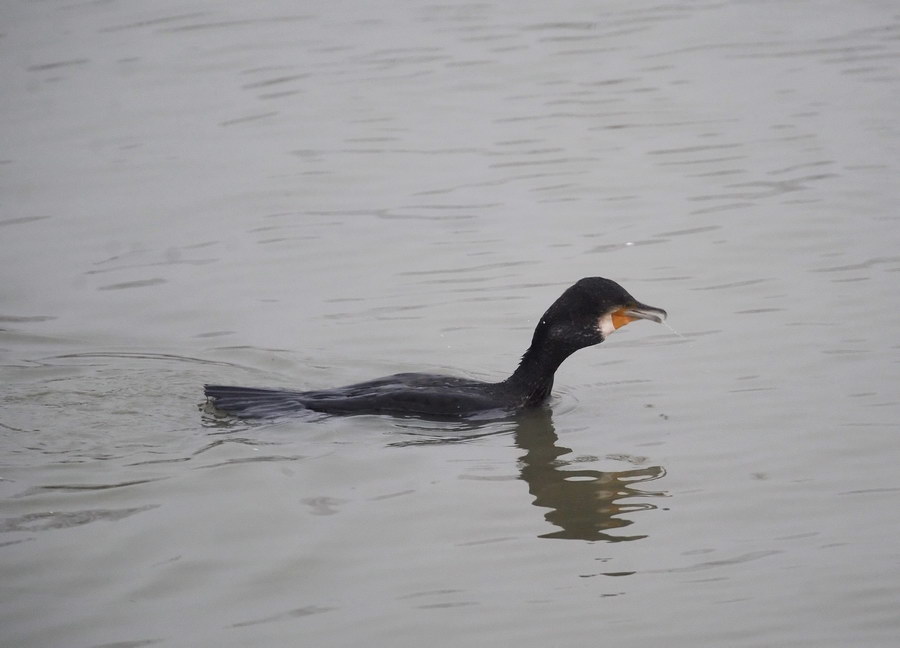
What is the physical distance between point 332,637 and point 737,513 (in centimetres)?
223

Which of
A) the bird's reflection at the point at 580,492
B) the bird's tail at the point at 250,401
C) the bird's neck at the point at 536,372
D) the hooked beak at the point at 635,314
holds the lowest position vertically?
the bird's reflection at the point at 580,492

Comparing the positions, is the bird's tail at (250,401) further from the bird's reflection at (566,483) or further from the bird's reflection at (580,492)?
the bird's reflection at (580,492)

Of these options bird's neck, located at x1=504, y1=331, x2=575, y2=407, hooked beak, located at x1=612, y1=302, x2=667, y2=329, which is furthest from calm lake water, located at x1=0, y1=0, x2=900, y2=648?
hooked beak, located at x1=612, y1=302, x2=667, y2=329

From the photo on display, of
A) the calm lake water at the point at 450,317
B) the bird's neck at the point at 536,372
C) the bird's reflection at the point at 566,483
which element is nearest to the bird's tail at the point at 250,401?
the calm lake water at the point at 450,317

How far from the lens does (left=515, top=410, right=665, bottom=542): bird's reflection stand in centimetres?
663

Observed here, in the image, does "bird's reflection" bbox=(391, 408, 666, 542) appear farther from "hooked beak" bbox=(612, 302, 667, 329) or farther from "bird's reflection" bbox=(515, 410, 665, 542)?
"hooked beak" bbox=(612, 302, 667, 329)

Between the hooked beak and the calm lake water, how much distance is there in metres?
0.53

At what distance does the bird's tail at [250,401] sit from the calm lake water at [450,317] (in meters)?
0.17

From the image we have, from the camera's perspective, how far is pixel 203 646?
546cm

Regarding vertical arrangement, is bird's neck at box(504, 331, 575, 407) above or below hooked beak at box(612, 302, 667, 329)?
below

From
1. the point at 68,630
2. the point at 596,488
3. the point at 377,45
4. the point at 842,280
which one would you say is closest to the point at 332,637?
the point at 68,630

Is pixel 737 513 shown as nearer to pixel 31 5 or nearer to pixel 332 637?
pixel 332 637

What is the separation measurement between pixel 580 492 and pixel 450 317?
3.10 m

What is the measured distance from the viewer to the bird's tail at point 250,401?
814 centimetres
